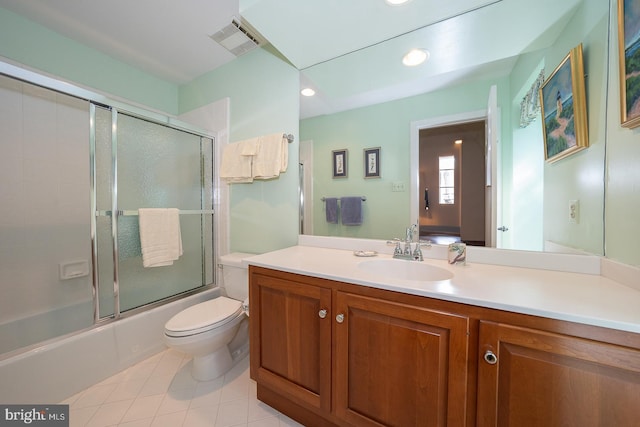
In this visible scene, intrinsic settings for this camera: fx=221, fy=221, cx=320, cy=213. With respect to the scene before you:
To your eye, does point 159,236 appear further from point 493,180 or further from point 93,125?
point 493,180

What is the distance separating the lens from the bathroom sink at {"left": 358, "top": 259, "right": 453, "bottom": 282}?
42.7 inches

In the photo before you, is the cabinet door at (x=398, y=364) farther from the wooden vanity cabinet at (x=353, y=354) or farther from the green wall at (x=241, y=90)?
the green wall at (x=241, y=90)

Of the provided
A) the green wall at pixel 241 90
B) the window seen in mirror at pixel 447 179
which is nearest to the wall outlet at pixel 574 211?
the window seen in mirror at pixel 447 179

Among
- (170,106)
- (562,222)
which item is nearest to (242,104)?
(170,106)

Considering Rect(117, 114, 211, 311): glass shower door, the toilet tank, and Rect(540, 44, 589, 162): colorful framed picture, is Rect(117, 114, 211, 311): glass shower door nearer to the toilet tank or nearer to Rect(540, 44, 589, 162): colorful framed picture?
the toilet tank

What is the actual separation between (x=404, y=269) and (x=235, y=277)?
126 centimetres

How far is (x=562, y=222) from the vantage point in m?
1.02

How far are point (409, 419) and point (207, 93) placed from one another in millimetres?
2663

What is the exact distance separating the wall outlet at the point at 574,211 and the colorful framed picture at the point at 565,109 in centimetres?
21

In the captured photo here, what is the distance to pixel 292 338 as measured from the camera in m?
1.04

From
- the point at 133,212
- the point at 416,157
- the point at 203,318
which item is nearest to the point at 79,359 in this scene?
the point at 203,318

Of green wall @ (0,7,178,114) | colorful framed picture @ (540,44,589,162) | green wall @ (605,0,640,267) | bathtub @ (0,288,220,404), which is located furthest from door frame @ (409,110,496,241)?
green wall @ (0,7,178,114)

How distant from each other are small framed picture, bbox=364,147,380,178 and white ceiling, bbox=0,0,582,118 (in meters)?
0.32

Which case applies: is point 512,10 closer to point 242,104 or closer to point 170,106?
point 242,104
